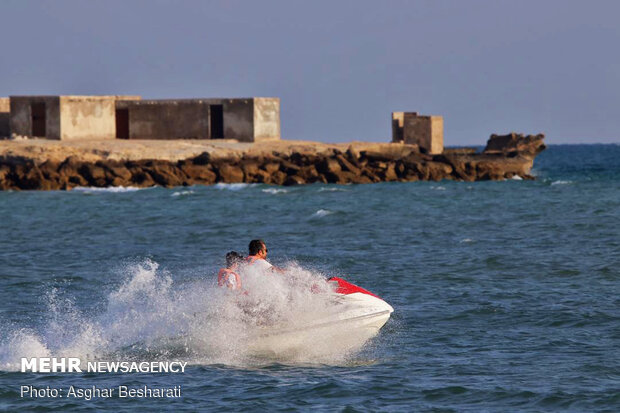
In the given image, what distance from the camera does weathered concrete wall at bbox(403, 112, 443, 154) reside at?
61.9 meters

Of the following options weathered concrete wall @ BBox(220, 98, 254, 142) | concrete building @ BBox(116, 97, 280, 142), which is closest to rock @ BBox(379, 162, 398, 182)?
concrete building @ BBox(116, 97, 280, 142)

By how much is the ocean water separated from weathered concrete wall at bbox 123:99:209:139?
20357 millimetres

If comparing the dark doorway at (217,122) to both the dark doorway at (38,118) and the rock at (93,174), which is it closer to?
the dark doorway at (38,118)

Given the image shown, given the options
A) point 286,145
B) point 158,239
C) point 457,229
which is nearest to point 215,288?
point 158,239

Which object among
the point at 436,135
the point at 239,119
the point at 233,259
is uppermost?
the point at 239,119

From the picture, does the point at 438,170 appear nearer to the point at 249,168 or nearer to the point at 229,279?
the point at 249,168

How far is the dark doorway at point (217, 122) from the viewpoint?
54219 millimetres

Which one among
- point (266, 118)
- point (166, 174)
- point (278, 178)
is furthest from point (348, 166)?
point (166, 174)

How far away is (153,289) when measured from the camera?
1420 centimetres

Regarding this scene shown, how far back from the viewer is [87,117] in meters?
52.6

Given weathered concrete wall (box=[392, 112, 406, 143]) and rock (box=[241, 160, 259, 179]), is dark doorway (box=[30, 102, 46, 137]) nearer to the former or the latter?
rock (box=[241, 160, 259, 179])

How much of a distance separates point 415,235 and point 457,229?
7.26ft

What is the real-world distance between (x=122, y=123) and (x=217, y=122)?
5124 millimetres

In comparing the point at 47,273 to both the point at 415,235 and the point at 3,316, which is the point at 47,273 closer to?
the point at 3,316
